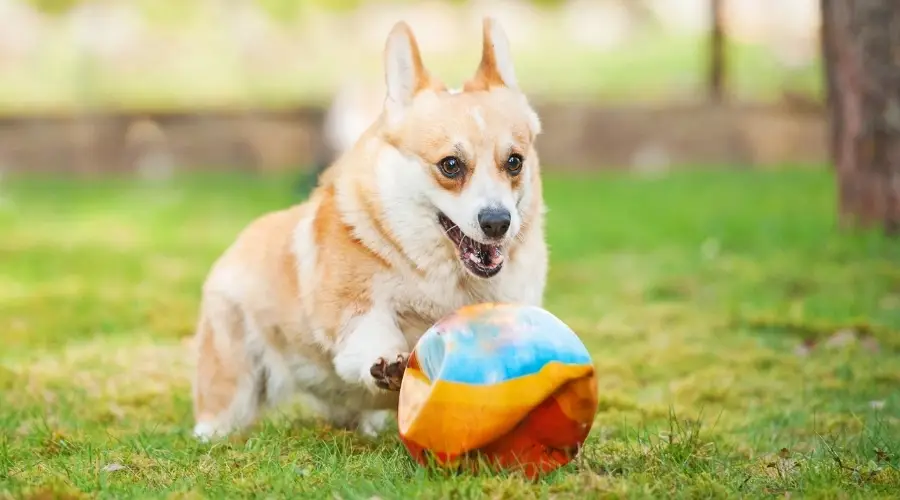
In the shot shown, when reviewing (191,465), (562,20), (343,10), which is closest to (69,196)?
(343,10)

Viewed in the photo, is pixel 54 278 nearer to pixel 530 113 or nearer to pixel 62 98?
pixel 530 113

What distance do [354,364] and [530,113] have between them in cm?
106

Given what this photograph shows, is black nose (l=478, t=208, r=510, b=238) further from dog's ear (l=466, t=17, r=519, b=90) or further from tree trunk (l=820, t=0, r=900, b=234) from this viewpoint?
tree trunk (l=820, t=0, r=900, b=234)

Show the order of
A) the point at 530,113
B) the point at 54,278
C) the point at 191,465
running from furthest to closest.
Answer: the point at 54,278 → the point at 530,113 → the point at 191,465

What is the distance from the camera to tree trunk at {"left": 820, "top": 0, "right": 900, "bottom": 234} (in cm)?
807

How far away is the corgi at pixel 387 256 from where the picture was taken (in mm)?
3682

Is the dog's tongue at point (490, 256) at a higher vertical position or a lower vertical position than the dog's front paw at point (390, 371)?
higher

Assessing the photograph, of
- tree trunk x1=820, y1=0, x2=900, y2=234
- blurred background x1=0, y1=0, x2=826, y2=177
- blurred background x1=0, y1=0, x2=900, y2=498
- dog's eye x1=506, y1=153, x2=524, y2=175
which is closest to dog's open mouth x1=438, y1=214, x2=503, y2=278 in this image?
dog's eye x1=506, y1=153, x2=524, y2=175

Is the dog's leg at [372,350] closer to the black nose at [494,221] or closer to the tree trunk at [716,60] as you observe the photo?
the black nose at [494,221]

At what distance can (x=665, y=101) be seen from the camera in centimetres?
1375

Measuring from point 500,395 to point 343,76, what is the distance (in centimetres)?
1168

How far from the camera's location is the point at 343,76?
14.5 metres

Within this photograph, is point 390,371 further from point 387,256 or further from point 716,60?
point 716,60

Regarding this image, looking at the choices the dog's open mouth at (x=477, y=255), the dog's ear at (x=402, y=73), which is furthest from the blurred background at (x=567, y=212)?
the dog's ear at (x=402, y=73)
